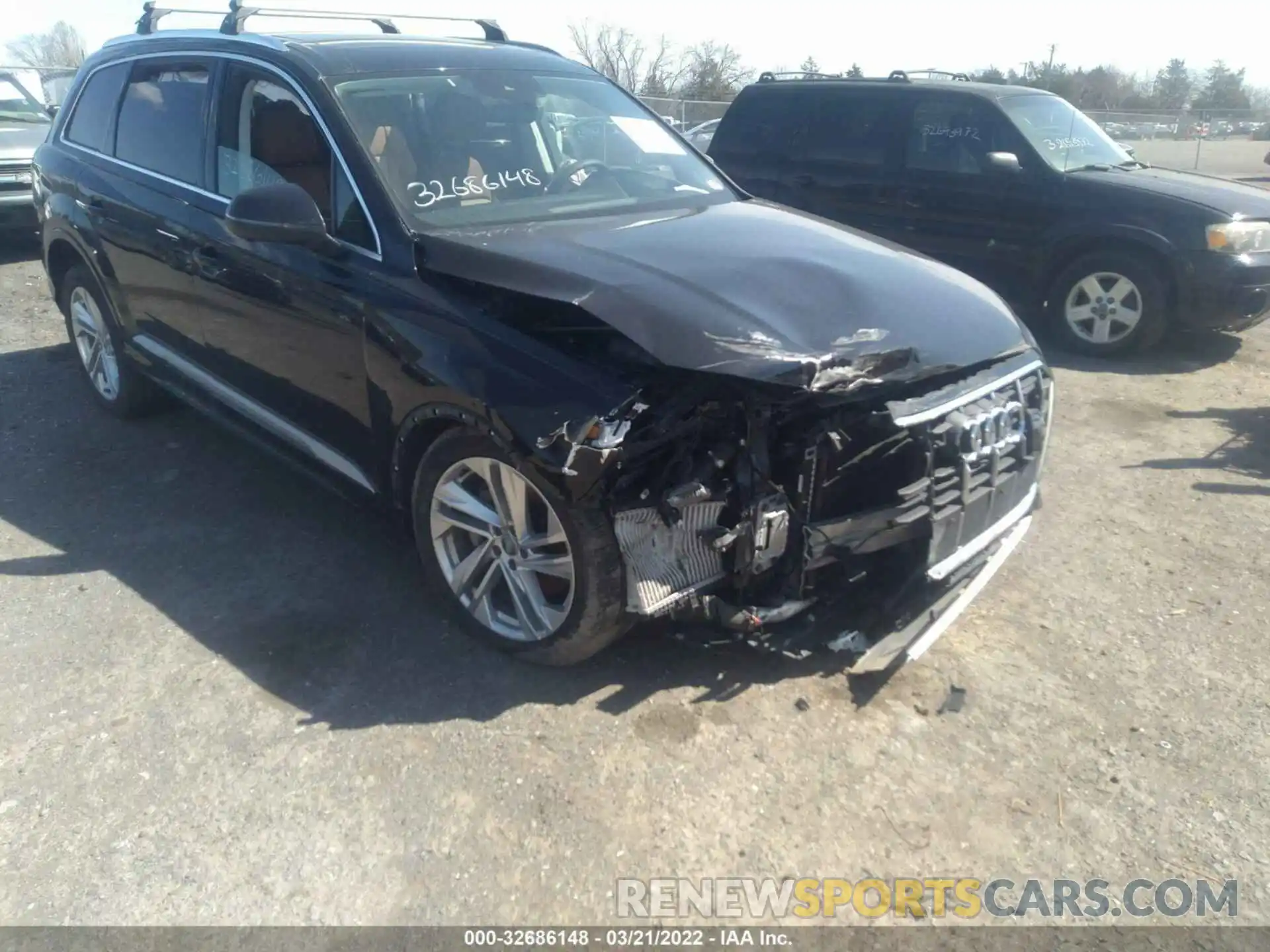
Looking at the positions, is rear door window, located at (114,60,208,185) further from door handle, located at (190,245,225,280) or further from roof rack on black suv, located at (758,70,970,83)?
roof rack on black suv, located at (758,70,970,83)

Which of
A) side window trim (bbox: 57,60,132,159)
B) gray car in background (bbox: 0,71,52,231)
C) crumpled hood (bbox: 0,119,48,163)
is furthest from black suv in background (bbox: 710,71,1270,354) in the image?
crumpled hood (bbox: 0,119,48,163)

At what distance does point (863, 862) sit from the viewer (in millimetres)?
2697

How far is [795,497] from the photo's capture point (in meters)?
3.08

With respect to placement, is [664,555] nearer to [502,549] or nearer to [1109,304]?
[502,549]

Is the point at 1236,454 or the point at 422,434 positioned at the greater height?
the point at 422,434

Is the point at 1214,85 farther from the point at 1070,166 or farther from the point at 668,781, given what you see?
the point at 668,781

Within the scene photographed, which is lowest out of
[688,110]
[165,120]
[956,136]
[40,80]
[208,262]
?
[208,262]

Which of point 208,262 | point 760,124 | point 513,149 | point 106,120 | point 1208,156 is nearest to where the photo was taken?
point 513,149

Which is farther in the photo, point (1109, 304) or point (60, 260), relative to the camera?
point (1109, 304)

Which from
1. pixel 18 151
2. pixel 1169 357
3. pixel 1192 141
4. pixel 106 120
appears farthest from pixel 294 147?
pixel 1192 141

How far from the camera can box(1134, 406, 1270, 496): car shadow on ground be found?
204 inches

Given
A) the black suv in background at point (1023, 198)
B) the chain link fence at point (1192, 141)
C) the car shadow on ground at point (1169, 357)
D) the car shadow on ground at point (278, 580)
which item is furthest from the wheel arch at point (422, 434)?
the chain link fence at point (1192, 141)

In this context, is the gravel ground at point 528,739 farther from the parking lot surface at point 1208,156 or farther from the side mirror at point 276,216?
the parking lot surface at point 1208,156

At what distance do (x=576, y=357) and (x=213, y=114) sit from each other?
2458 mm
